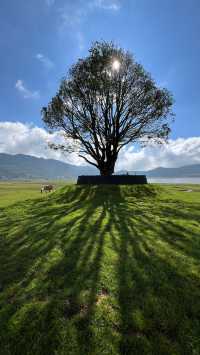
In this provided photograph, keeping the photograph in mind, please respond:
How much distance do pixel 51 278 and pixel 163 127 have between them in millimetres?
28919

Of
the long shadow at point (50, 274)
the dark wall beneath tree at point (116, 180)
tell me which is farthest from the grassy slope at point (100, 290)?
the dark wall beneath tree at point (116, 180)

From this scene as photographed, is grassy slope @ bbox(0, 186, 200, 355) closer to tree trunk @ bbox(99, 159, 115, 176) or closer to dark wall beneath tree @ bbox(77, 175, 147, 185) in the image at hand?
dark wall beneath tree @ bbox(77, 175, 147, 185)

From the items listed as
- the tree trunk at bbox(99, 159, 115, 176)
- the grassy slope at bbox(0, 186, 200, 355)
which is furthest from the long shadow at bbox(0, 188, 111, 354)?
the tree trunk at bbox(99, 159, 115, 176)

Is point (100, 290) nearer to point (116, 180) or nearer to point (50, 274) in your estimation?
point (50, 274)

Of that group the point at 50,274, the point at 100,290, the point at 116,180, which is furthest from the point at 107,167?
the point at 100,290

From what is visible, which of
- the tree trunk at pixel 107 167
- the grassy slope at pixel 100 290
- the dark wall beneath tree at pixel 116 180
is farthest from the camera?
the tree trunk at pixel 107 167

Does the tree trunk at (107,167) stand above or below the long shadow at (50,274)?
above

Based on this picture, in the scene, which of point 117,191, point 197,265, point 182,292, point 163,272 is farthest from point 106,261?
point 117,191

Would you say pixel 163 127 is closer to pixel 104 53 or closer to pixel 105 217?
pixel 104 53

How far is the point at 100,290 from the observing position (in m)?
5.84

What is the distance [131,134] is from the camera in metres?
31.1

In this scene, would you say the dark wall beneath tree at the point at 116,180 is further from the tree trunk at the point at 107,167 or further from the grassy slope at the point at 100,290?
the grassy slope at the point at 100,290

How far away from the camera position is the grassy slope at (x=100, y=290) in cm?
432

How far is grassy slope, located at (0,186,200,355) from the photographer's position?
4320 millimetres
